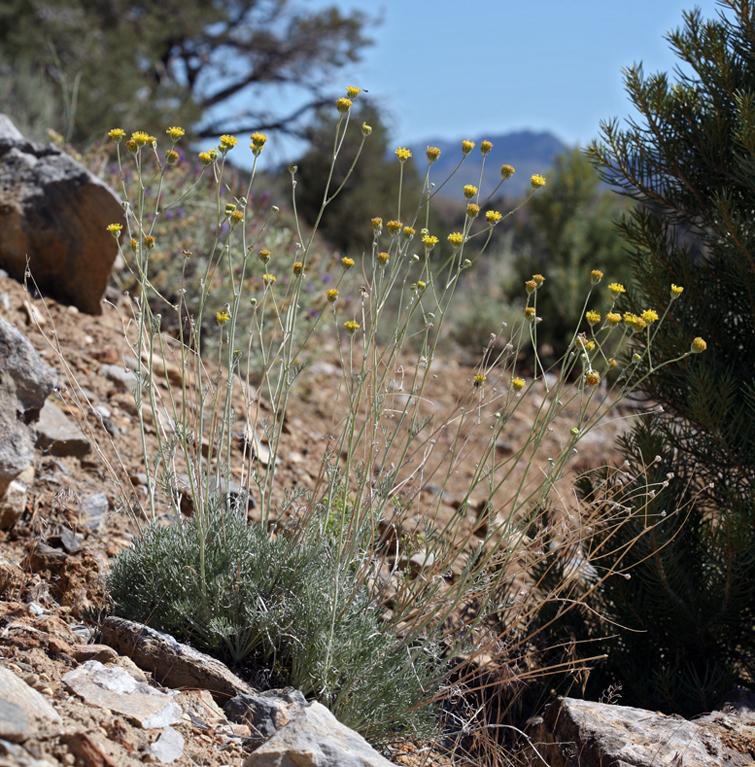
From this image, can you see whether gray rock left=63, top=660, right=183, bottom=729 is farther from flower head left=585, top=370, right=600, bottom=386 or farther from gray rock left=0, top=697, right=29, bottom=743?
flower head left=585, top=370, right=600, bottom=386

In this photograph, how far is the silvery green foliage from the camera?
6.54ft

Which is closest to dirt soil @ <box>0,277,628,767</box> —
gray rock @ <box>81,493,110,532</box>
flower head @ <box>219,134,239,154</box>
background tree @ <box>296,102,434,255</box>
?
gray rock @ <box>81,493,110,532</box>

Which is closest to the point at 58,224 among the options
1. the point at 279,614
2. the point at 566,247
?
the point at 279,614

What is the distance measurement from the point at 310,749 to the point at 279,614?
1.57ft

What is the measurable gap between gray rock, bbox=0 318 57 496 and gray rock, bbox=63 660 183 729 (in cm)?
88

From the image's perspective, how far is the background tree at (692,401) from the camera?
247 centimetres

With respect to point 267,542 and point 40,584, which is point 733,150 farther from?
point 40,584

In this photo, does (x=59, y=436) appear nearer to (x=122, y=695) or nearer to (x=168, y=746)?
(x=122, y=695)

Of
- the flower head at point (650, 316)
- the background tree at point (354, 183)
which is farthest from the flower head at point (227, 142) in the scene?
the background tree at point (354, 183)

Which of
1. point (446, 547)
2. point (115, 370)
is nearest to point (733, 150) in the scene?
point (446, 547)

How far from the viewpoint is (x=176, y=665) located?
192cm

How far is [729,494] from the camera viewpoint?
247cm

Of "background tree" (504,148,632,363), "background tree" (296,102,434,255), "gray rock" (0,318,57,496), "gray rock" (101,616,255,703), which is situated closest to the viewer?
"gray rock" (101,616,255,703)

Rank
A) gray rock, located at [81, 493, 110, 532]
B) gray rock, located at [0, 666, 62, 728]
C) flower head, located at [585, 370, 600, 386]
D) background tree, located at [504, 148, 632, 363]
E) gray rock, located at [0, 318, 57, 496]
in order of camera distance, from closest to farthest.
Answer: gray rock, located at [0, 666, 62, 728] < flower head, located at [585, 370, 600, 386] < gray rock, located at [0, 318, 57, 496] < gray rock, located at [81, 493, 110, 532] < background tree, located at [504, 148, 632, 363]
